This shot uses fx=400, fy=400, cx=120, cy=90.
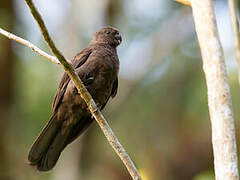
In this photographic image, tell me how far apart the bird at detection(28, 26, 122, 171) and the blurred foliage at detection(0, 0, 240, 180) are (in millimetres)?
3278

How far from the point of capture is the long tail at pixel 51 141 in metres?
3.95

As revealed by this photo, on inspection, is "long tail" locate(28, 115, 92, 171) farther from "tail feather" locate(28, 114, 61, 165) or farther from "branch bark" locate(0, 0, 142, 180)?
"branch bark" locate(0, 0, 142, 180)

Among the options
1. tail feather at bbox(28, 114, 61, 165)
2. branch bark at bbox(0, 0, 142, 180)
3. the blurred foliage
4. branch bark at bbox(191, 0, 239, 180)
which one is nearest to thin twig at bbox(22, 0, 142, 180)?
branch bark at bbox(0, 0, 142, 180)

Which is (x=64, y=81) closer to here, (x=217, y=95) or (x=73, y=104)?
(x=73, y=104)

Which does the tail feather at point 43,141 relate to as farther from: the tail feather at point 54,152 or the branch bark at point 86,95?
the branch bark at point 86,95

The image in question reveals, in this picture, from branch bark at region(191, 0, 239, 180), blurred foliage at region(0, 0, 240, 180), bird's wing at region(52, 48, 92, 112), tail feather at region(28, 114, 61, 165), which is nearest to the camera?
branch bark at region(191, 0, 239, 180)

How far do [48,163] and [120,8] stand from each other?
20.9 feet

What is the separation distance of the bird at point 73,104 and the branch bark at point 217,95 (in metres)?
1.41

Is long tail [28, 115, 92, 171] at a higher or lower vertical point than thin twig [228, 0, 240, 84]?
lower

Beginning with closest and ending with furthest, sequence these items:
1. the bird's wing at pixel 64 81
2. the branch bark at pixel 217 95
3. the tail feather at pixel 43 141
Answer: the branch bark at pixel 217 95 → the tail feather at pixel 43 141 → the bird's wing at pixel 64 81

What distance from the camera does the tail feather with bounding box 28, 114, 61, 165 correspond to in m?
3.92

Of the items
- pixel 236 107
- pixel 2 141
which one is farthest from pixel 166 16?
pixel 2 141

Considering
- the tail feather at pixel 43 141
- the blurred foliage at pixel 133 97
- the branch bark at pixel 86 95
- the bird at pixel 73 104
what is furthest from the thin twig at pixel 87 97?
the blurred foliage at pixel 133 97

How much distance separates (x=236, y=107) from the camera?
22.7 ft
